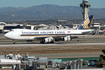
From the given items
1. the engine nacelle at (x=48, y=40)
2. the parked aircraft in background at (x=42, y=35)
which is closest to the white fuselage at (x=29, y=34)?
the parked aircraft in background at (x=42, y=35)

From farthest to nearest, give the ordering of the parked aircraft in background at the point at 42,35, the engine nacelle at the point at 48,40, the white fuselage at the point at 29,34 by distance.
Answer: the white fuselage at the point at 29,34, the parked aircraft in background at the point at 42,35, the engine nacelle at the point at 48,40

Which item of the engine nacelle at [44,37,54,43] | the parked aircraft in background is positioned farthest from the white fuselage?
the engine nacelle at [44,37,54,43]

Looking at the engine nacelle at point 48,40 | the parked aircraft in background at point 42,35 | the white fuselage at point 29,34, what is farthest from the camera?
the white fuselage at point 29,34

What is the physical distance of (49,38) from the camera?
54406 millimetres

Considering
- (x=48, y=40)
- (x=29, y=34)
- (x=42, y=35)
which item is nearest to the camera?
(x=48, y=40)

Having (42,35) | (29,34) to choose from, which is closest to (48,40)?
(42,35)

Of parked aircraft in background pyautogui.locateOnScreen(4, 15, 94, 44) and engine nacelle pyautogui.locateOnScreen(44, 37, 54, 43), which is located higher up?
parked aircraft in background pyautogui.locateOnScreen(4, 15, 94, 44)

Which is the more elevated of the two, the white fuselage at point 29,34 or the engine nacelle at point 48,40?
the white fuselage at point 29,34

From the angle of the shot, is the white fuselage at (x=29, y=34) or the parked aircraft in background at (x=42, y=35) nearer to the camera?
the parked aircraft in background at (x=42, y=35)

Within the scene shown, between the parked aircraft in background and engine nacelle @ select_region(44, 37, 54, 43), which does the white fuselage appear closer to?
the parked aircraft in background

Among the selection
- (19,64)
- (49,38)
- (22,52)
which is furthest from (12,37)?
(19,64)

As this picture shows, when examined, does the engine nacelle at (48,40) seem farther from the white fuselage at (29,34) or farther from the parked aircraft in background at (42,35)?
the white fuselage at (29,34)

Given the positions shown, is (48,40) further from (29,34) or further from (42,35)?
(29,34)

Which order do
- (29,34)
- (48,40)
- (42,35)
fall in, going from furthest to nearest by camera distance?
(42,35), (29,34), (48,40)
